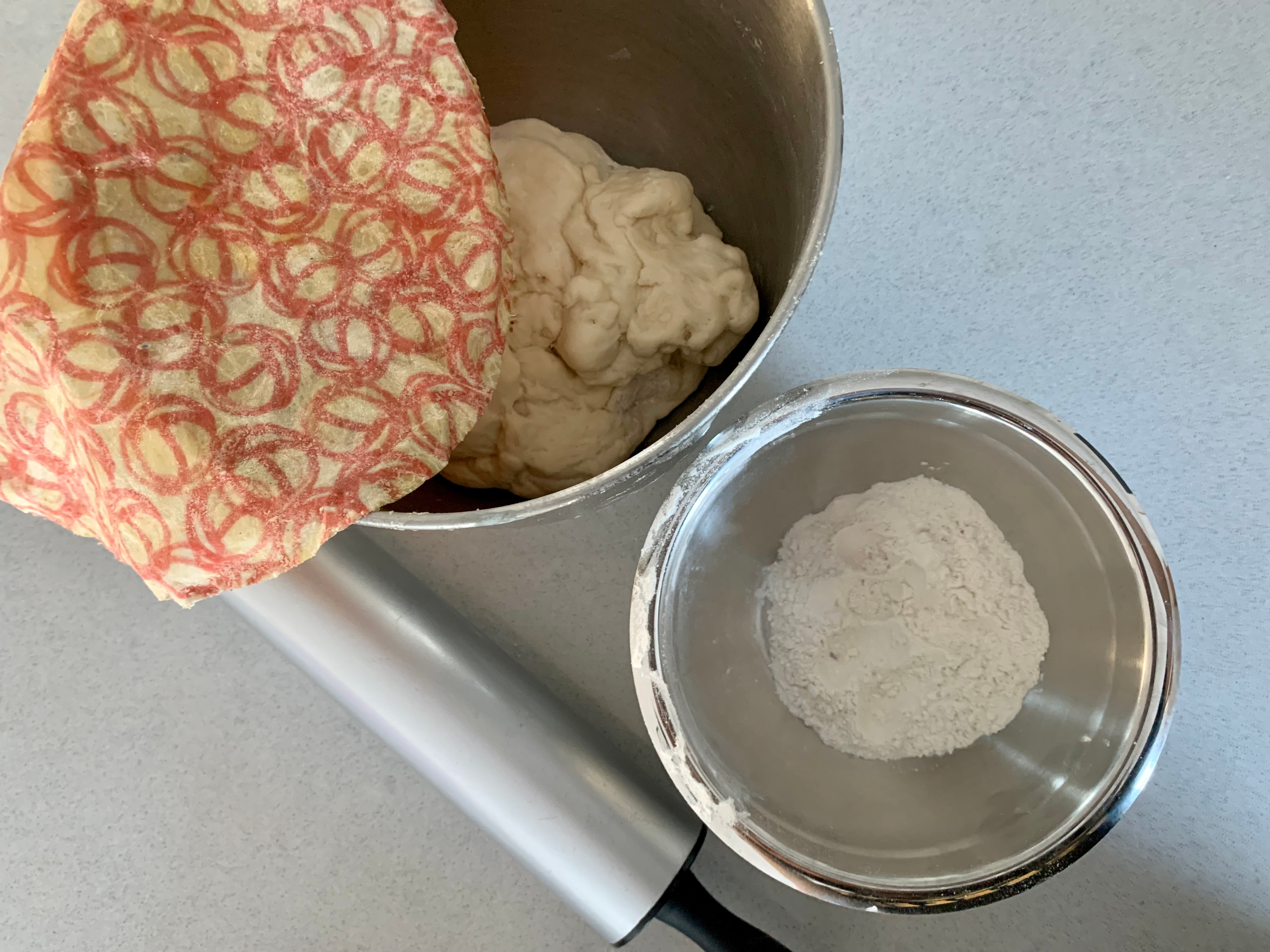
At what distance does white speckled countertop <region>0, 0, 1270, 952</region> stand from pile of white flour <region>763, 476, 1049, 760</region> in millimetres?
140

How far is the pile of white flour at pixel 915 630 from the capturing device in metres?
0.52

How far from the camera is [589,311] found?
0.46 meters

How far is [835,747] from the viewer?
0.55 metres

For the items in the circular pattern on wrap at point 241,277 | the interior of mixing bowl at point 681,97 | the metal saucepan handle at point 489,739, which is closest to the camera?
the circular pattern on wrap at point 241,277

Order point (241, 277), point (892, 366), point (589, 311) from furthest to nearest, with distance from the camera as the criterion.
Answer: point (892, 366)
point (589, 311)
point (241, 277)

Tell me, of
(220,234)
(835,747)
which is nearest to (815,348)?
(835,747)

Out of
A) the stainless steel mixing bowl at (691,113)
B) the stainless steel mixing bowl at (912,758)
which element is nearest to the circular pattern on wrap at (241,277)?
the stainless steel mixing bowl at (691,113)

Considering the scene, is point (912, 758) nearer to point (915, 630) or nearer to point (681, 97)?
point (915, 630)

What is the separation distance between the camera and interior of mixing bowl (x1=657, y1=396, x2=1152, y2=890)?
508 millimetres

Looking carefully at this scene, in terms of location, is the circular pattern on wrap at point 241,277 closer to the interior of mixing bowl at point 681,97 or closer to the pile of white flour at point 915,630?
the interior of mixing bowl at point 681,97

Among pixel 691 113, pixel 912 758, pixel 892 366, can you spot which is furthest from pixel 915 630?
pixel 691 113

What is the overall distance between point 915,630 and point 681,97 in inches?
15.2

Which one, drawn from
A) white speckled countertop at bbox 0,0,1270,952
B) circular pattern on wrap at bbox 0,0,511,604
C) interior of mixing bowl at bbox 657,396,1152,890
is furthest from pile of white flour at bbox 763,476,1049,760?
circular pattern on wrap at bbox 0,0,511,604

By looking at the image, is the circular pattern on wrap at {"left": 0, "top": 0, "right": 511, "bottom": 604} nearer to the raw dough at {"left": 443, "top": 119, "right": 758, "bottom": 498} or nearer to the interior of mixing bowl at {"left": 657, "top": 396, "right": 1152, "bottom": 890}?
the raw dough at {"left": 443, "top": 119, "right": 758, "bottom": 498}
